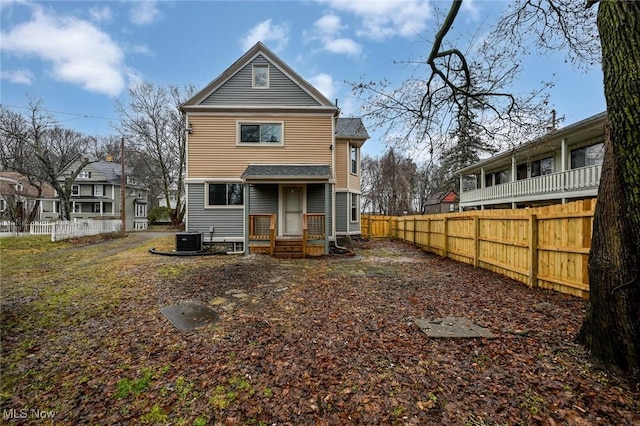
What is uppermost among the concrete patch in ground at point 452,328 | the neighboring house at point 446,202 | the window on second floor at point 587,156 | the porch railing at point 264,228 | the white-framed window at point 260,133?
the white-framed window at point 260,133

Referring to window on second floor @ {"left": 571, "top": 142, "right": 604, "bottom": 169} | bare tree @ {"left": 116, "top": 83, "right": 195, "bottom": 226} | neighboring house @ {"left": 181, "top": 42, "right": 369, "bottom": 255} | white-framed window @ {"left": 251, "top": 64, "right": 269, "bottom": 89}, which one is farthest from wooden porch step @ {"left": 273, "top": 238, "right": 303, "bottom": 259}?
bare tree @ {"left": 116, "top": 83, "right": 195, "bottom": 226}

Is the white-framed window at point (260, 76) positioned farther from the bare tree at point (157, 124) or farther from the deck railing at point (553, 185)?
the bare tree at point (157, 124)

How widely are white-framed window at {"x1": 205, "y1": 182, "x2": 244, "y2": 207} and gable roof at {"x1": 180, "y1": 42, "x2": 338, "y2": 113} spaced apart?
3156 mm

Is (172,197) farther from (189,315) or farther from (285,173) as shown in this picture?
(189,315)

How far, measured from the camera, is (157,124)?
2545 cm

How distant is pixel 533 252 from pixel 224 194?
1035 cm

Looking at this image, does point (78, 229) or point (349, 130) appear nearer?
point (349, 130)

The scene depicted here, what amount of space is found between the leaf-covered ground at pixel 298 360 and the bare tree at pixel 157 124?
22.6 m

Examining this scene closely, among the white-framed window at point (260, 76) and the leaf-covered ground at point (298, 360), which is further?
the white-framed window at point (260, 76)

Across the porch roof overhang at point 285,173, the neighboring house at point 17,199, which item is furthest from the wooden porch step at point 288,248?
the neighboring house at point 17,199

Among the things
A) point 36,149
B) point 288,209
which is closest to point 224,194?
point 288,209

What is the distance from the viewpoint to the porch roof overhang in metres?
A: 10.5

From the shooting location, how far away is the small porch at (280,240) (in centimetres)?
1045

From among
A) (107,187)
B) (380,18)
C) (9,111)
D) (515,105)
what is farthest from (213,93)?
(107,187)
